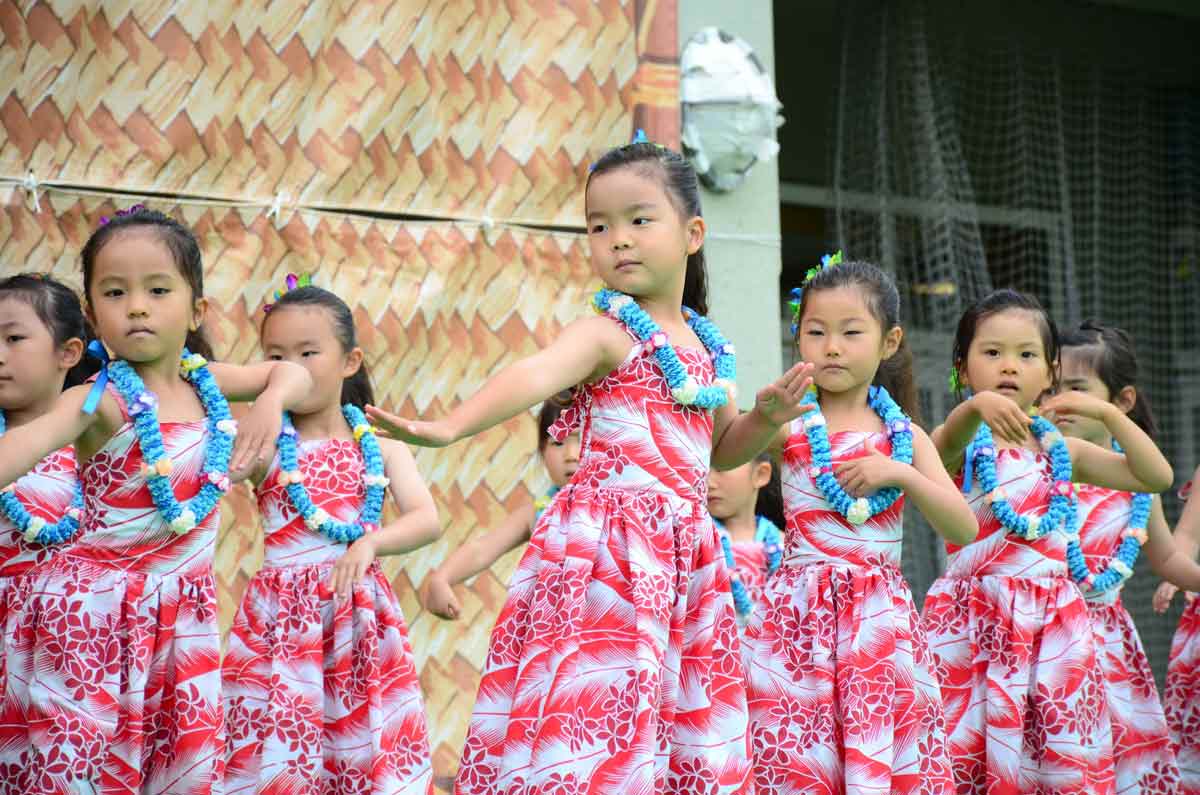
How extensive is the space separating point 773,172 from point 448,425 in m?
3.54

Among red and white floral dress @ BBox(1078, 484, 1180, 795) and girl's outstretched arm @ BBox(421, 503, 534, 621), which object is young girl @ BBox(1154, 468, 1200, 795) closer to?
red and white floral dress @ BBox(1078, 484, 1180, 795)

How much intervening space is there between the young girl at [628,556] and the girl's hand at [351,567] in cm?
78

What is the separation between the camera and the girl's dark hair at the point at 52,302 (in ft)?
13.4

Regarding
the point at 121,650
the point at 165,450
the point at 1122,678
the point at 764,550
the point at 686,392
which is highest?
the point at 686,392

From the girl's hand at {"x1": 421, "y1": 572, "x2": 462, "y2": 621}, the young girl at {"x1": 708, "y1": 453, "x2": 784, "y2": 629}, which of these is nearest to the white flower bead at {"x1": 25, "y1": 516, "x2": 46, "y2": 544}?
the girl's hand at {"x1": 421, "y1": 572, "x2": 462, "y2": 621}

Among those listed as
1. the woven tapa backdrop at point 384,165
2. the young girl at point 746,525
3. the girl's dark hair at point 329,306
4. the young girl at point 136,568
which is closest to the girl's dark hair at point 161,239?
the young girl at point 136,568

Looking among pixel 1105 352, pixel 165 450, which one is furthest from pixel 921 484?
pixel 165 450

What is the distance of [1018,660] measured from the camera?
438 centimetres

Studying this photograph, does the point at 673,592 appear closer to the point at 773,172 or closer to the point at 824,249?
the point at 773,172

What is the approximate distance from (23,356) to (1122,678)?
3.42 meters

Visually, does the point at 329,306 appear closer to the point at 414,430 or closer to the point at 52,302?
the point at 52,302

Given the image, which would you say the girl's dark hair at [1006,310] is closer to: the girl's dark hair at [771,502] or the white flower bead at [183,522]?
the girl's dark hair at [771,502]

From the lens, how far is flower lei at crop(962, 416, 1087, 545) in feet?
14.8

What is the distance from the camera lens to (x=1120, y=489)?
15.7ft
